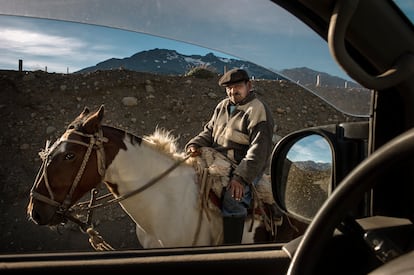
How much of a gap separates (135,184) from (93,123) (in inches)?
18.2

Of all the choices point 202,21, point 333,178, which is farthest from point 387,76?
point 202,21

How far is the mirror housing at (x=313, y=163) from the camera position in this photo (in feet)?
3.27

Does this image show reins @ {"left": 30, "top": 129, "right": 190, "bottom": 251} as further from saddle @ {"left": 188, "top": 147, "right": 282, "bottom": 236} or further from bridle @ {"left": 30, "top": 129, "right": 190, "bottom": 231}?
saddle @ {"left": 188, "top": 147, "right": 282, "bottom": 236}

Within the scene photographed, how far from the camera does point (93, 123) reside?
348 cm

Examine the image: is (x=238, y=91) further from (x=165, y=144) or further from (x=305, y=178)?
(x=305, y=178)

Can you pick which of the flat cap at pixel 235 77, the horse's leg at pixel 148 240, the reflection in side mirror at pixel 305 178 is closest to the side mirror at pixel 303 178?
the reflection in side mirror at pixel 305 178

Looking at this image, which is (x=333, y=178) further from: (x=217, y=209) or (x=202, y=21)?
(x=217, y=209)

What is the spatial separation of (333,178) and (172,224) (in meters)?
2.26

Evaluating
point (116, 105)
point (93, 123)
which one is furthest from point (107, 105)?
point (93, 123)

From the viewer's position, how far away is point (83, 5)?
1.03 metres

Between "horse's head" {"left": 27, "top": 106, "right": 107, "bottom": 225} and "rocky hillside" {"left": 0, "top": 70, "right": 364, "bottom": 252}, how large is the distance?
22.4 ft

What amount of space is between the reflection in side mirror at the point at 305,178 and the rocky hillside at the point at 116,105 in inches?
359

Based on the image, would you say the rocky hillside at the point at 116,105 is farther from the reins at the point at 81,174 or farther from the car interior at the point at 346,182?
the car interior at the point at 346,182

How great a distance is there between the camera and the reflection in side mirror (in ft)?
3.85
